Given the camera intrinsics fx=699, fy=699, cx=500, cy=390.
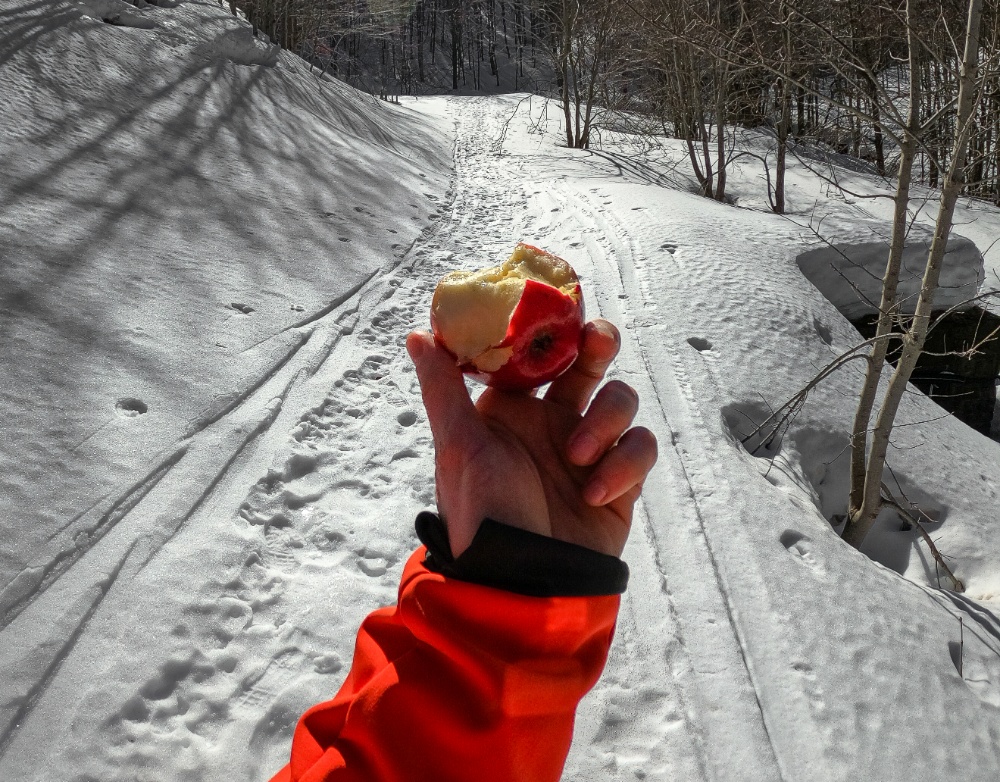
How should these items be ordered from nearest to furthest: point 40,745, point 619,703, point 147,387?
1. point 40,745
2. point 619,703
3. point 147,387

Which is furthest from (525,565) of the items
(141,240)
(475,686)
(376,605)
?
(141,240)

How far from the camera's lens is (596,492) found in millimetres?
924

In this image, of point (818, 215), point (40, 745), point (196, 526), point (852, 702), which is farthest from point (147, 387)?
point (818, 215)

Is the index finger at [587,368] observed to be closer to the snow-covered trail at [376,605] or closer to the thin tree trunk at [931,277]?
the snow-covered trail at [376,605]

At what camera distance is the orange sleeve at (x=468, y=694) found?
2.65ft

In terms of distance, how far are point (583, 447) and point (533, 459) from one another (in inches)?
2.8

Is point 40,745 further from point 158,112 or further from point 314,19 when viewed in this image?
point 314,19

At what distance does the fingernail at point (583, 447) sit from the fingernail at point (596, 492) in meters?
0.04

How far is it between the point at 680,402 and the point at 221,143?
464cm

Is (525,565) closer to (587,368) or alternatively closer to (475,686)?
(475,686)

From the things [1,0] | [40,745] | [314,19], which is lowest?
[40,745]

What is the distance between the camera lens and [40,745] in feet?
4.98

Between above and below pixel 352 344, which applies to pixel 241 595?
below

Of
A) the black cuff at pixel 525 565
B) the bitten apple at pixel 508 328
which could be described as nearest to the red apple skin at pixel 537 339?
the bitten apple at pixel 508 328
